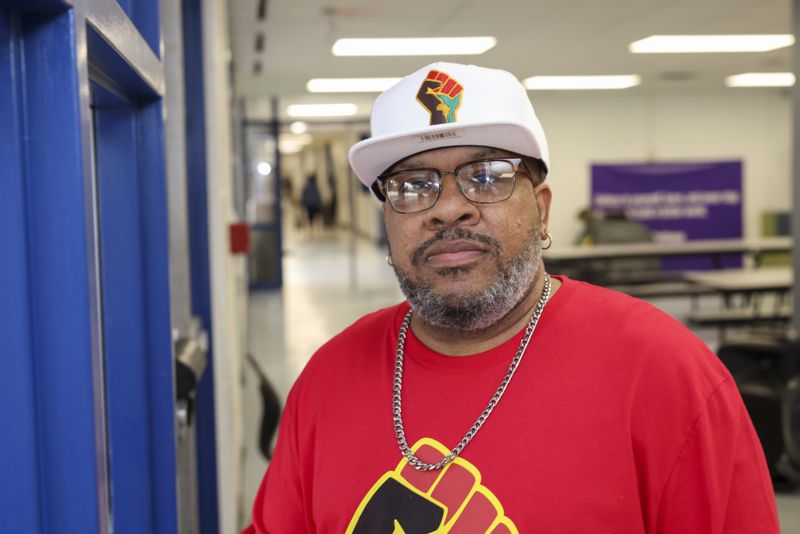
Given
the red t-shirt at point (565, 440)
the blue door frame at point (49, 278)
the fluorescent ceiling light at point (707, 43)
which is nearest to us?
the blue door frame at point (49, 278)

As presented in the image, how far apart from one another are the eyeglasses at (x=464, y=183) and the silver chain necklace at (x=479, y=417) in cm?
18

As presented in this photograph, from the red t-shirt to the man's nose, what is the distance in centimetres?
19

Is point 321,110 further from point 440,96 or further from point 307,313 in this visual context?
point 440,96

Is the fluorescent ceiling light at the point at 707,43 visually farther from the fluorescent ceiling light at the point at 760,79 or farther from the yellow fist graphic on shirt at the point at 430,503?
the yellow fist graphic on shirt at the point at 430,503

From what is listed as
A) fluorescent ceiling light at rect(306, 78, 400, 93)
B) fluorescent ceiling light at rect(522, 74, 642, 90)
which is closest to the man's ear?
fluorescent ceiling light at rect(306, 78, 400, 93)

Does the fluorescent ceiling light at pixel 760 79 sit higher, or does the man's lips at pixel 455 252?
the fluorescent ceiling light at pixel 760 79

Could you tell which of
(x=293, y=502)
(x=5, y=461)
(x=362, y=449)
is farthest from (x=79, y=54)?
(x=293, y=502)

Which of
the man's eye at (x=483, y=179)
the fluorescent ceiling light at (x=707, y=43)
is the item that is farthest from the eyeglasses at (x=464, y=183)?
the fluorescent ceiling light at (x=707, y=43)

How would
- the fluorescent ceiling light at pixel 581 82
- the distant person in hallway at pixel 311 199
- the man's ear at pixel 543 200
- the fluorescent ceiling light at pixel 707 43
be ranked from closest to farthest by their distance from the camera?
the man's ear at pixel 543 200
the fluorescent ceiling light at pixel 707 43
the fluorescent ceiling light at pixel 581 82
the distant person in hallway at pixel 311 199

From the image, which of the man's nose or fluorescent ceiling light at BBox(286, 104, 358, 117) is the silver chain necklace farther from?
fluorescent ceiling light at BBox(286, 104, 358, 117)

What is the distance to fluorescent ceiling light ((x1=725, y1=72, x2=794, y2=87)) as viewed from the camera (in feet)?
31.6

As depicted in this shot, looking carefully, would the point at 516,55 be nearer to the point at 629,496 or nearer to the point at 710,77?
the point at 710,77

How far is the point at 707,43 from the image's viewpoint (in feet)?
23.8

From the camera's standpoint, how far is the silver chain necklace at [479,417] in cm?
114
